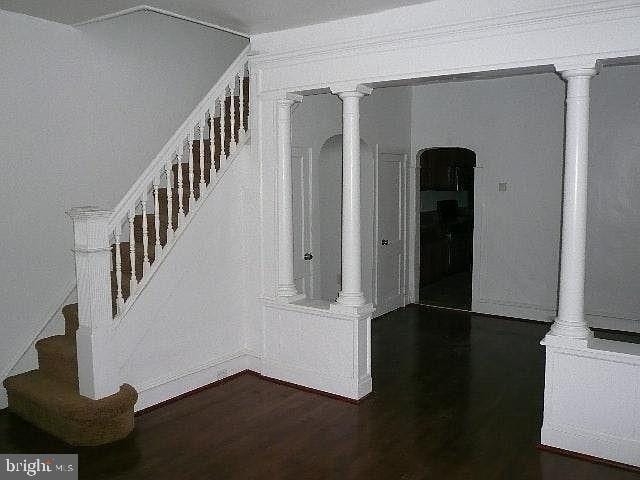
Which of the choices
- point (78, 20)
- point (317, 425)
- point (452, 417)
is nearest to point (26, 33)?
point (78, 20)

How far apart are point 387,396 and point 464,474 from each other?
4.75ft

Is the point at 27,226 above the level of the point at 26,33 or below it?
below

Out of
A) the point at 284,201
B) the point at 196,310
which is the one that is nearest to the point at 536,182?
the point at 284,201

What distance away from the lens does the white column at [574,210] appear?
4.07m

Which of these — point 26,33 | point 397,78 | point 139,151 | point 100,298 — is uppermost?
point 26,33

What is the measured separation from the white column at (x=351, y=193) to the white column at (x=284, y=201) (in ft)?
1.99

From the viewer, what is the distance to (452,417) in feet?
15.6

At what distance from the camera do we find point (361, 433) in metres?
4.46

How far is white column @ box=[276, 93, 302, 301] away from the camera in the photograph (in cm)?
552

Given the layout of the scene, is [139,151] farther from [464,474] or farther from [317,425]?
[464,474]

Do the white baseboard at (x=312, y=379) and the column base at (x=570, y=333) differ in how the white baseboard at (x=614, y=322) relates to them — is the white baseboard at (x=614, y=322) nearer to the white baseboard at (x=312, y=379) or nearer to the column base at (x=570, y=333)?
the column base at (x=570, y=333)

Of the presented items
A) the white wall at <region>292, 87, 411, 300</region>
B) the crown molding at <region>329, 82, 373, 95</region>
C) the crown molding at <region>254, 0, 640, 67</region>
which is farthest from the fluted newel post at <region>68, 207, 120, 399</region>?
the white wall at <region>292, 87, 411, 300</region>

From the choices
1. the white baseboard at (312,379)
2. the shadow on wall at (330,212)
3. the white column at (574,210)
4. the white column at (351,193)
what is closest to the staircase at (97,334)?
the white column at (351,193)

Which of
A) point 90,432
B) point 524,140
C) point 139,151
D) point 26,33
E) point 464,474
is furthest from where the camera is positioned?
point 524,140
